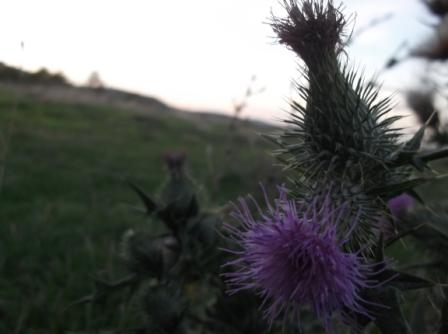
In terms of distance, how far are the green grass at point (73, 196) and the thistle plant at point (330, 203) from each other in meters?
1.34

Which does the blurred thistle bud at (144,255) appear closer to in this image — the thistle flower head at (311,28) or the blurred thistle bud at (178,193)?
the blurred thistle bud at (178,193)

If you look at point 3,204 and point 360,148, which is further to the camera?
point 3,204

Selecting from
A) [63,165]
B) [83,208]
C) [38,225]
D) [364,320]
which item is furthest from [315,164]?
[63,165]

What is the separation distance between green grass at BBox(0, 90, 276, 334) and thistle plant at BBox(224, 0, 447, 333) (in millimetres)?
1340

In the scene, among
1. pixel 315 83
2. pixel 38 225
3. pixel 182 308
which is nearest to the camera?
pixel 315 83

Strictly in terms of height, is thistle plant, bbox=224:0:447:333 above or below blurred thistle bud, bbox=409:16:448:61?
below

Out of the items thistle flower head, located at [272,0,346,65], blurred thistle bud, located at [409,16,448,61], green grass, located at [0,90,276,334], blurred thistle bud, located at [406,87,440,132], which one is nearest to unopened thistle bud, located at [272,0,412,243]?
thistle flower head, located at [272,0,346,65]

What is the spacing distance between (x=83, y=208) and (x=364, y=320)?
19.3 feet

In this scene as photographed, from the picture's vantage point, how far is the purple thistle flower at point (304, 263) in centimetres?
128

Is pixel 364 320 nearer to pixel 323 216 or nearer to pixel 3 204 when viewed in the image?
pixel 323 216

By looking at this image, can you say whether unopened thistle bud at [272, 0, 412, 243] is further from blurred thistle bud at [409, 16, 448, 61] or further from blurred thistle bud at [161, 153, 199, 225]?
blurred thistle bud at [409, 16, 448, 61]

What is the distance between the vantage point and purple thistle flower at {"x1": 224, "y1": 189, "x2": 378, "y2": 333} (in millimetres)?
1281

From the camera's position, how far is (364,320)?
133cm

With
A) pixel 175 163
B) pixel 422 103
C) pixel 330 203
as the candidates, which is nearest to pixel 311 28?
pixel 330 203
